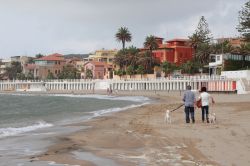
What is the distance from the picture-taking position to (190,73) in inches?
3617

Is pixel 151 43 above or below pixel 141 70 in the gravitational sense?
above

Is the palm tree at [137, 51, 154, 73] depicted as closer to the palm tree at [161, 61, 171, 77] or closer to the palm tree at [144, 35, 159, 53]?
the palm tree at [144, 35, 159, 53]

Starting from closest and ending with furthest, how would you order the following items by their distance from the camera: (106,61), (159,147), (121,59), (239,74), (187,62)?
(159,147)
(239,74)
(187,62)
(121,59)
(106,61)

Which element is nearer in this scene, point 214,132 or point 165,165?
point 165,165

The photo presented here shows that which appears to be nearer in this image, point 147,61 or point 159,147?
point 159,147

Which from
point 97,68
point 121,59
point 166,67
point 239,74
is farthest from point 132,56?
point 239,74

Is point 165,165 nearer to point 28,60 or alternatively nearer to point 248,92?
point 248,92

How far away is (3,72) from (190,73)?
91220 millimetres

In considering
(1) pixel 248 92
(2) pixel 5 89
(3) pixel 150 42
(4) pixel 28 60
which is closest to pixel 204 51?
(3) pixel 150 42

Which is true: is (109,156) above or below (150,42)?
below

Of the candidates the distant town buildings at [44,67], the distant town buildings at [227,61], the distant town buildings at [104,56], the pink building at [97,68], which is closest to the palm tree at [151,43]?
the distant town buildings at [227,61]

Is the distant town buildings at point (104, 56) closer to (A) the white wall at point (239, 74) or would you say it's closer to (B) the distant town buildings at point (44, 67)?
(B) the distant town buildings at point (44, 67)

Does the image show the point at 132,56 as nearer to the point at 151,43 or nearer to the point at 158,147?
the point at 151,43

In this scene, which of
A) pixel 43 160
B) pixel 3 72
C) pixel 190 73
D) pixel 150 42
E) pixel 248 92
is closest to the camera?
pixel 43 160
